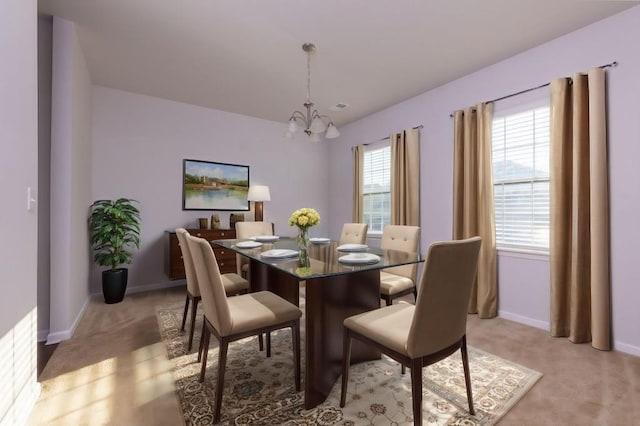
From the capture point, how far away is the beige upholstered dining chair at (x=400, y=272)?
2.44m

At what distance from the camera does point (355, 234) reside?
326 cm

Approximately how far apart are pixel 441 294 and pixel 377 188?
3.51 metres

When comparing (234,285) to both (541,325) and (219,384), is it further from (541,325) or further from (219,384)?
(541,325)

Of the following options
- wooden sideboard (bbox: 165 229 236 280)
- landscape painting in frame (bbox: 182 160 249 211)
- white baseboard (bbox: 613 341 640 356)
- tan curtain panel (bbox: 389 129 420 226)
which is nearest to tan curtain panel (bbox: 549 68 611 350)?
white baseboard (bbox: 613 341 640 356)

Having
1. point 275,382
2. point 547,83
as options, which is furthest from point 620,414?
point 547,83

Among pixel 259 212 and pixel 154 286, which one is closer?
pixel 154 286

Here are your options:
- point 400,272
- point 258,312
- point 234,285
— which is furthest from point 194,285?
point 400,272

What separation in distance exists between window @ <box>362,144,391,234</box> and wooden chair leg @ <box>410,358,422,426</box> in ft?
10.8

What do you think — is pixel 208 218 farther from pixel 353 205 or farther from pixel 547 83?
pixel 547 83

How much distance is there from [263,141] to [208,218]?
1600 mm

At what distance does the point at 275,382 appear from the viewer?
6.19 feet

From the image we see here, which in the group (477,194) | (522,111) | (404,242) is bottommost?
(404,242)

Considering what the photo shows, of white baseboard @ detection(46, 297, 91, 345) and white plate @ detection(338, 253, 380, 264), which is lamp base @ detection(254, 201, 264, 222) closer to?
white baseboard @ detection(46, 297, 91, 345)

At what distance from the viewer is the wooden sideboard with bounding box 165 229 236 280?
3816mm
